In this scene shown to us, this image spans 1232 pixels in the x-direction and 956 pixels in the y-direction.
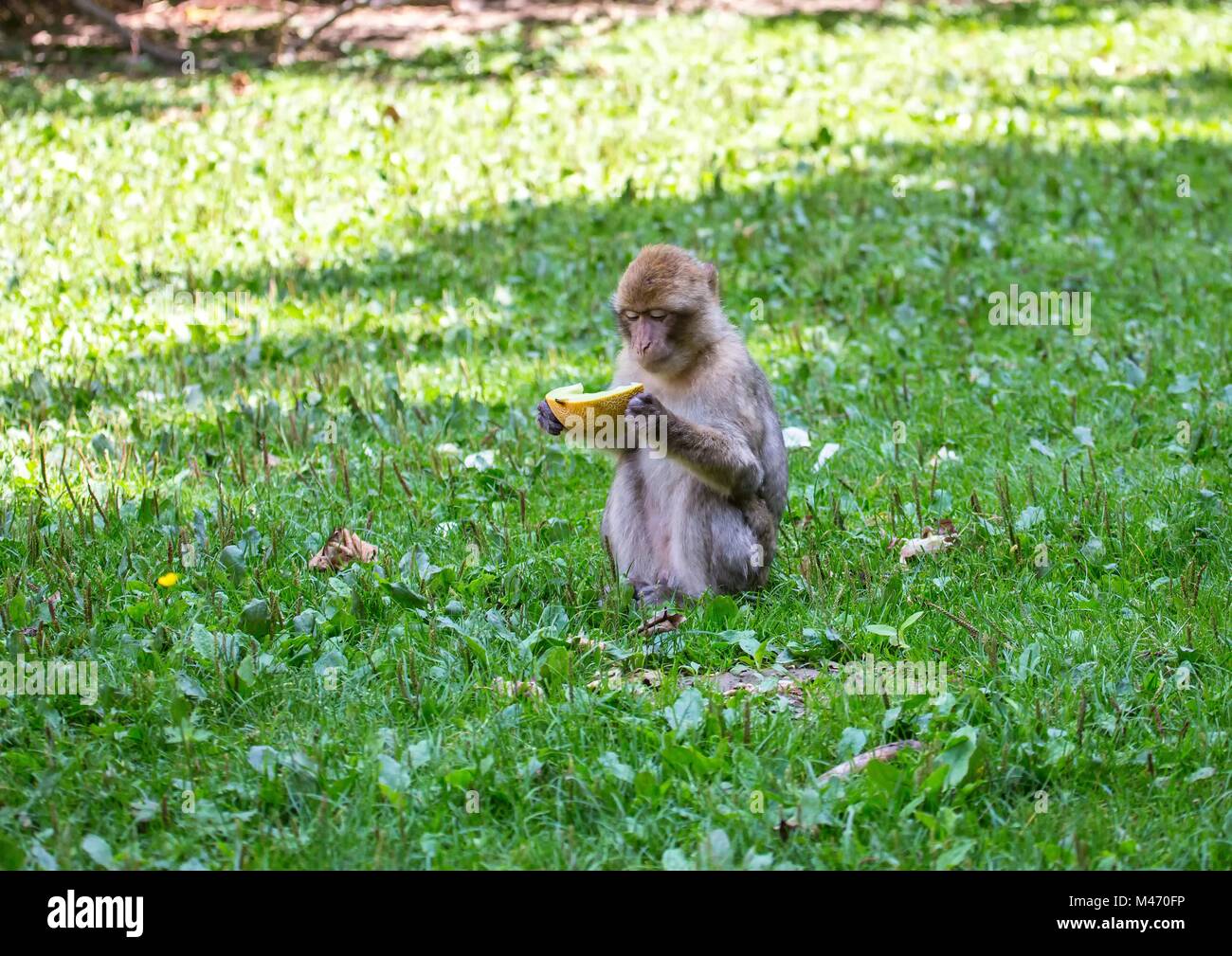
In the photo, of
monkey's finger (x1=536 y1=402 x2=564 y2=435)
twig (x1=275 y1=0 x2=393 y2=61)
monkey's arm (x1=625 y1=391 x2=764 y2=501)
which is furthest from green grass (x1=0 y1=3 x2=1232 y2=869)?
twig (x1=275 y1=0 x2=393 y2=61)

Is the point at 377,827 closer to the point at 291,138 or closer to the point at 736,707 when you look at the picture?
the point at 736,707

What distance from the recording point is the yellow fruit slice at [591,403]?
5508 mm

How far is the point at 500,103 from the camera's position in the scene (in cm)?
1406

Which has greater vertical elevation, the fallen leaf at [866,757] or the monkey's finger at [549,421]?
the monkey's finger at [549,421]

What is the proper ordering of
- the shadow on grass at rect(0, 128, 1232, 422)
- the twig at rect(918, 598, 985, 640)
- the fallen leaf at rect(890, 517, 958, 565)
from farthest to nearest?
the shadow on grass at rect(0, 128, 1232, 422), the fallen leaf at rect(890, 517, 958, 565), the twig at rect(918, 598, 985, 640)

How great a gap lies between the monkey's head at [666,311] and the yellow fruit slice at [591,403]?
19 cm

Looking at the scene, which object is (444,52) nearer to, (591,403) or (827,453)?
(827,453)

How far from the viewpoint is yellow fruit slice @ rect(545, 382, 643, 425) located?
551 cm
